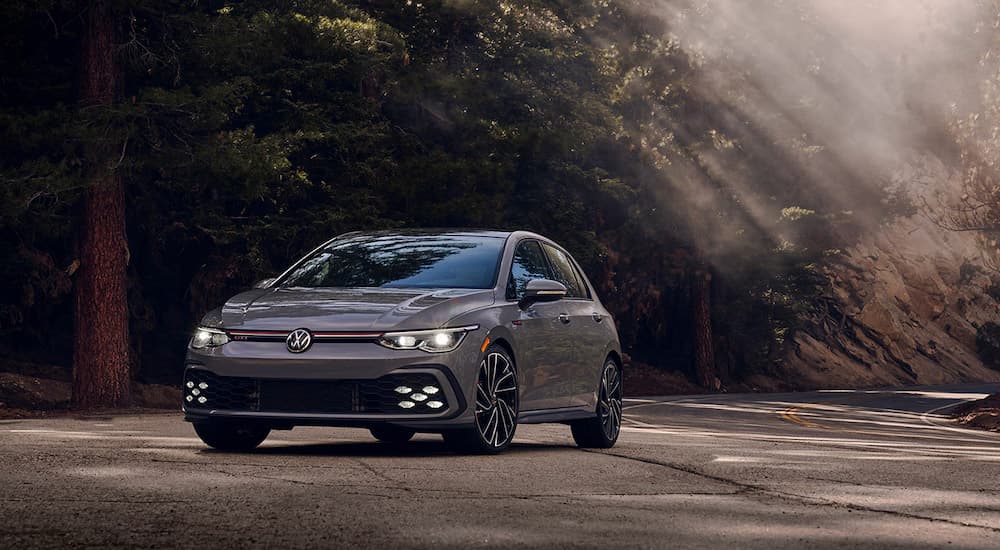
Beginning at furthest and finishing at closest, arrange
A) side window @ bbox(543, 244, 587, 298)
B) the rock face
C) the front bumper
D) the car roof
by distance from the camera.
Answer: the rock face < side window @ bbox(543, 244, 587, 298) < the car roof < the front bumper

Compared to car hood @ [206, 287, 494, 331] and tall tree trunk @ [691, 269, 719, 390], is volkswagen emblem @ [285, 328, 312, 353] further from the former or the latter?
tall tree trunk @ [691, 269, 719, 390]

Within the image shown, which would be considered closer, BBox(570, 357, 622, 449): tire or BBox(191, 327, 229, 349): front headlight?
BBox(191, 327, 229, 349): front headlight

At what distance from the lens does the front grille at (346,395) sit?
1079 centimetres

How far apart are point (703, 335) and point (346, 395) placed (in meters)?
41.9

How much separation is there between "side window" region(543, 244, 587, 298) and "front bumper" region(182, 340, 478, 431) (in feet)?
8.58

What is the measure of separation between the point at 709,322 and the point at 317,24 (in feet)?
81.8

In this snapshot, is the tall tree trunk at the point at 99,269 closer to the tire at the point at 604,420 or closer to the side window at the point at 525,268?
the tire at the point at 604,420

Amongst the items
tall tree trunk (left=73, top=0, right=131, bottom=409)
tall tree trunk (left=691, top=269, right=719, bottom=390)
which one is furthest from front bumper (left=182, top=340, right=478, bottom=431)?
tall tree trunk (left=691, top=269, right=719, bottom=390)

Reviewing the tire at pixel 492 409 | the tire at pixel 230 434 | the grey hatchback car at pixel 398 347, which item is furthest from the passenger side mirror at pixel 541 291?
the tire at pixel 230 434

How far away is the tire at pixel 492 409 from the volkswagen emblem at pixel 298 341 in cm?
125

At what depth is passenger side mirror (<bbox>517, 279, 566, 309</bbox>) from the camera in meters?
11.8

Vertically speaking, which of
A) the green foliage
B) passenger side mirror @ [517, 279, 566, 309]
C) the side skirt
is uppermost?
the green foliage

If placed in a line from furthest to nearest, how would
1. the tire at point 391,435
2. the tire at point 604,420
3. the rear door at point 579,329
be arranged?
the tire at point 604,420 < the tire at point 391,435 < the rear door at point 579,329

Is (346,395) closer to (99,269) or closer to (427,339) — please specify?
(427,339)
